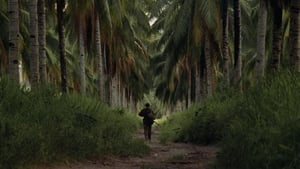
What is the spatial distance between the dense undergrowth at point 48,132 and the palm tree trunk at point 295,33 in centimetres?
451

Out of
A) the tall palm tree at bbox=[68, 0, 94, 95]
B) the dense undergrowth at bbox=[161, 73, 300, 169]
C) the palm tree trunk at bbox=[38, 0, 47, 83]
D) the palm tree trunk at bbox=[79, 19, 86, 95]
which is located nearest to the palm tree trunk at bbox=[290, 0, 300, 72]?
the dense undergrowth at bbox=[161, 73, 300, 169]

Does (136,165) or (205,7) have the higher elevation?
(205,7)

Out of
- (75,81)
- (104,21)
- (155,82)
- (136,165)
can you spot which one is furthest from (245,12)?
(155,82)

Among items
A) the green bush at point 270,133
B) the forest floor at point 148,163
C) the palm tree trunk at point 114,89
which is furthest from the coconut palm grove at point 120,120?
the palm tree trunk at point 114,89

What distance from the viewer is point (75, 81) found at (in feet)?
132

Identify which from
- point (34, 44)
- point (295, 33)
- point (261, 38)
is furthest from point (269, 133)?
point (261, 38)

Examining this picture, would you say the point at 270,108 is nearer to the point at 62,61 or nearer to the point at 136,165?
the point at 136,165

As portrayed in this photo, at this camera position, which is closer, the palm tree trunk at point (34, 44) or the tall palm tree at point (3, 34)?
the palm tree trunk at point (34, 44)

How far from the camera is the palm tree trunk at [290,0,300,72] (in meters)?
10.6

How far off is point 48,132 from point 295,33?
18.8 feet

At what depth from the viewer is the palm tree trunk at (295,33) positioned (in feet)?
34.9

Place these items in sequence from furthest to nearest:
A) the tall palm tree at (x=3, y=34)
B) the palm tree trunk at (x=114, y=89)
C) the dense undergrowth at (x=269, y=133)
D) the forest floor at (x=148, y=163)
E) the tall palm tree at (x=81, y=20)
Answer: the palm tree trunk at (x=114, y=89) → the tall palm tree at (x=3, y=34) → the tall palm tree at (x=81, y=20) → the forest floor at (x=148, y=163) → the dense undergrowth at (x=269, y=133)

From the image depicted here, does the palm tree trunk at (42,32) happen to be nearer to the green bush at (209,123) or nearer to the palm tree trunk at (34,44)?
the palm tree trunk at (34,44)

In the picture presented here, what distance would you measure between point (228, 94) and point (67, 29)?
547 inches
